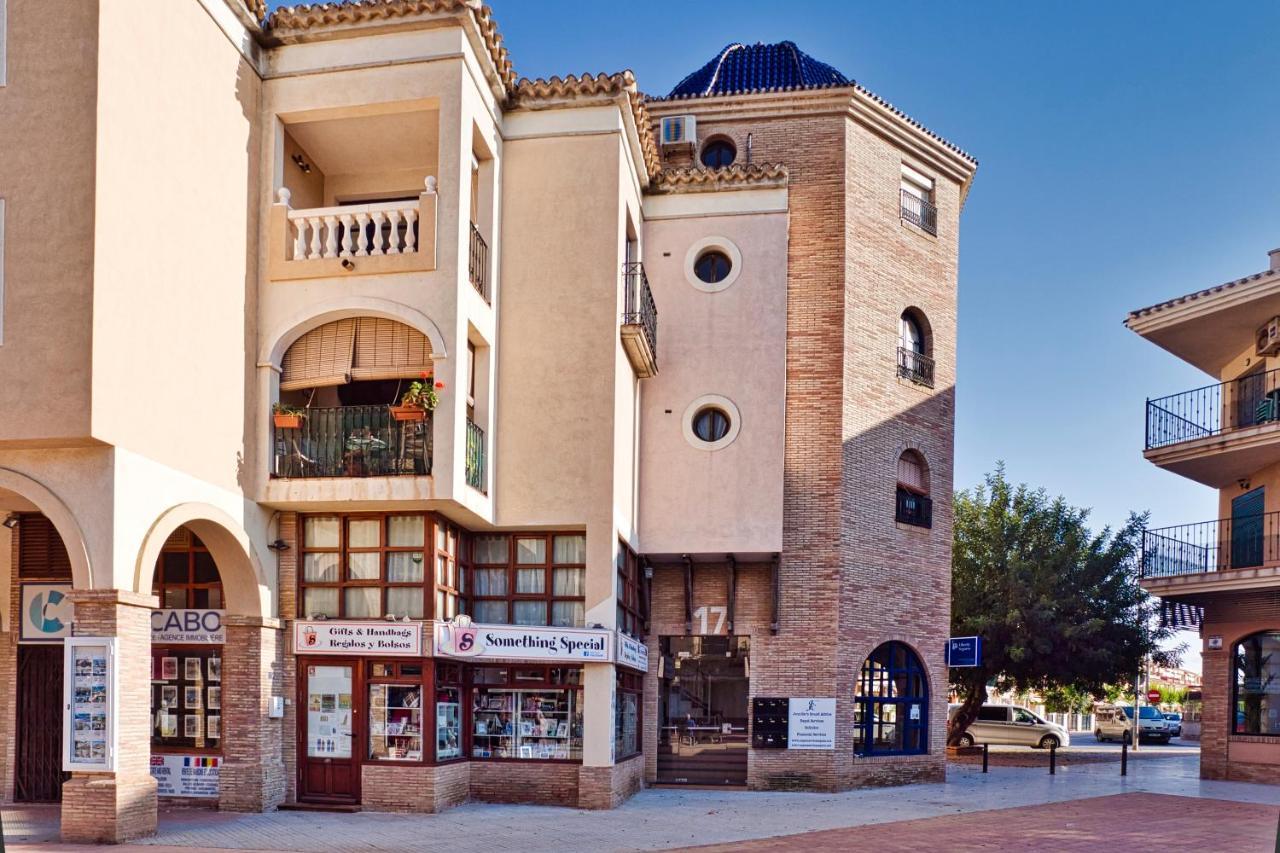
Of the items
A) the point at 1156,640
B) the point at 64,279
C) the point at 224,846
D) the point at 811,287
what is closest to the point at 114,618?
the point at 224,846

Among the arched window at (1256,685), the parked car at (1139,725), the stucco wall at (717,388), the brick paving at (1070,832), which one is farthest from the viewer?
the parked car at (1139,725)

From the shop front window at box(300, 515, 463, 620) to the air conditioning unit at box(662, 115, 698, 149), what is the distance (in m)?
9.25

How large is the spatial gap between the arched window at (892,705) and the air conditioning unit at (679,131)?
9.79m

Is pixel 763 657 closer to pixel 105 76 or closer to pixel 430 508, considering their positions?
pixel 430 508

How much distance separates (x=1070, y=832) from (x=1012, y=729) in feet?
71.1

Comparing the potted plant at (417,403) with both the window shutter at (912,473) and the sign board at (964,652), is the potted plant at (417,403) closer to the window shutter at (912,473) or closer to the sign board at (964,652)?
the window shutter at (912,473)

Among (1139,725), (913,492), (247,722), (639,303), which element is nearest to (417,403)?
(247,722)

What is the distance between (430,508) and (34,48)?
709 cm

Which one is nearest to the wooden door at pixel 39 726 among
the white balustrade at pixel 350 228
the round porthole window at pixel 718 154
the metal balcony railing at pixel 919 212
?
the white balustrade at pixel 350 228

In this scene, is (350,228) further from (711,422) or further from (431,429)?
(711,422)

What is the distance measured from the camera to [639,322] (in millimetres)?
18688

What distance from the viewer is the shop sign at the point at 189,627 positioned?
1688 cm

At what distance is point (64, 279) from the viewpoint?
43.4ft

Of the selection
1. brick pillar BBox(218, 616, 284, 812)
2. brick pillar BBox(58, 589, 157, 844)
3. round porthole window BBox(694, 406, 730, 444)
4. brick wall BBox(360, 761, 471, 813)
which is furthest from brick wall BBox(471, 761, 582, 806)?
round porthole window BBox(694, 406, 730, 444)
